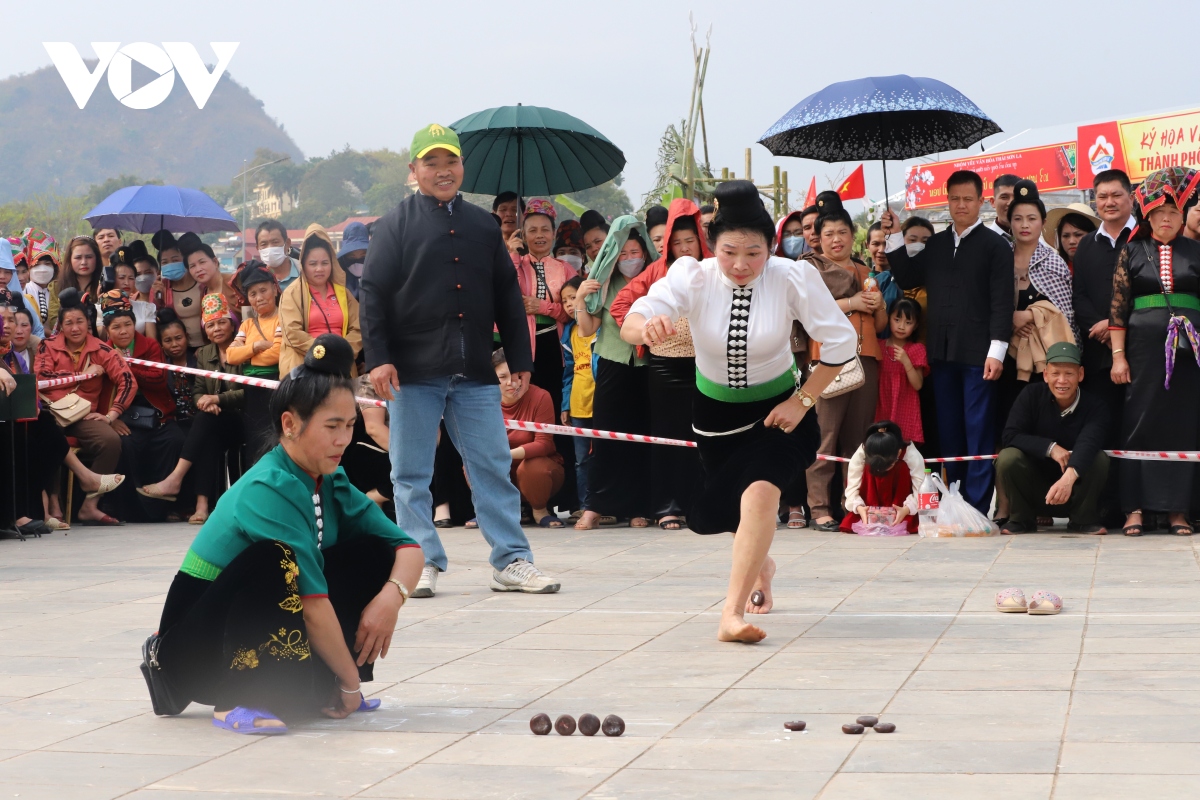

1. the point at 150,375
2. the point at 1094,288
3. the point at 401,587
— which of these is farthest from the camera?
the point at 150,375

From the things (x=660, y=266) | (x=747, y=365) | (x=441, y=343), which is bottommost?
(x=747, y=365)

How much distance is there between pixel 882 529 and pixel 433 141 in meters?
4.51

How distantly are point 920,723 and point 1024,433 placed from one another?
585 centimetres

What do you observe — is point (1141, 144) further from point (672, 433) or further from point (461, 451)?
point (461, 451)

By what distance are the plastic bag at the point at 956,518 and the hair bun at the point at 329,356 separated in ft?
20.0

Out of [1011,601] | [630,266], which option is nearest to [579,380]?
[630,266]

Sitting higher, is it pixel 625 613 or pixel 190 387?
pixel 190 387

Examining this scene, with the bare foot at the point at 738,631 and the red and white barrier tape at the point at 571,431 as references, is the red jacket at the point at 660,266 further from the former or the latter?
the bare foot at the point at 738,631

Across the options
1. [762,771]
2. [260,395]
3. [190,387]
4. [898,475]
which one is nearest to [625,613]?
[762,771]

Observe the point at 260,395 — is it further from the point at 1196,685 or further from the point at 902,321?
the point at 1196,685

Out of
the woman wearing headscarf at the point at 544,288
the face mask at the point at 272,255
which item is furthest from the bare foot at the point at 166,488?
the woman wearing headscarf at the point at 544,288

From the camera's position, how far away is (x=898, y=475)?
33.2 ft

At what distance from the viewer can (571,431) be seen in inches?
422

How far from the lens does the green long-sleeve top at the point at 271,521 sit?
4395 millimetres
